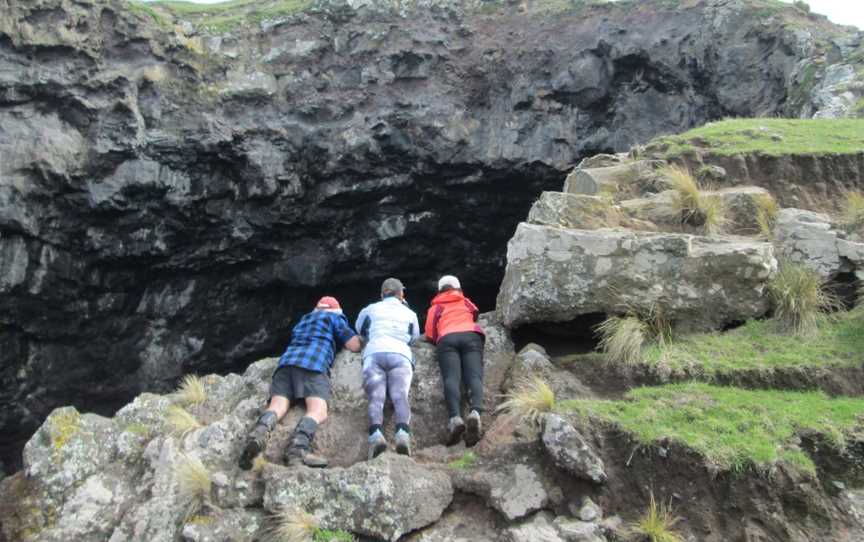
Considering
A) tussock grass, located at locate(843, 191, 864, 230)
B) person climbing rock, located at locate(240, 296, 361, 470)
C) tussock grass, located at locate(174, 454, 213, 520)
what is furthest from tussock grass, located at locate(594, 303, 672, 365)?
tussock grass, located at locate(174, 454, 213, 520)

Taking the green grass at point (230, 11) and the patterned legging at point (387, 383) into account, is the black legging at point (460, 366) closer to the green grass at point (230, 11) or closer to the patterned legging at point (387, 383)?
the patterned legging at point (387, 383)

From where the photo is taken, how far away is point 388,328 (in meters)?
7.68

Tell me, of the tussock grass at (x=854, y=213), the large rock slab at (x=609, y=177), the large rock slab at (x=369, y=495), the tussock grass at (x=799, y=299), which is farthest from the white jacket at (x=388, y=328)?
the tussock grass at (x=854, y=213)

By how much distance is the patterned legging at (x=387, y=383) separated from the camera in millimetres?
6793

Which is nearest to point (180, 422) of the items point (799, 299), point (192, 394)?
point (192, 394)

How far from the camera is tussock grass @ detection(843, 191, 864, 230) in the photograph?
28.1 feet

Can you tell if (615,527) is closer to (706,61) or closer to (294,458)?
(294,458)

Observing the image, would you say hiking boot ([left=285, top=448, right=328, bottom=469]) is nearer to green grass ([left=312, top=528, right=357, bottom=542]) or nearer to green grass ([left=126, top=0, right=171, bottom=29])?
green grass ([left=312, top=528, right=357, bottom=542])

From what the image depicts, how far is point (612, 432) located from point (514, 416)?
89cm

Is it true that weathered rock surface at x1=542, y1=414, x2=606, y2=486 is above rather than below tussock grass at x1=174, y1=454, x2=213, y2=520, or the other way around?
above

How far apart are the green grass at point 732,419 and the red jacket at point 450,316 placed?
1.62m

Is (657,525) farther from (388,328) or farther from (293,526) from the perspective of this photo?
(388,328)

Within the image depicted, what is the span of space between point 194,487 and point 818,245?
268 inches

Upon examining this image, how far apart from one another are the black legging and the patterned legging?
359 millimetres
